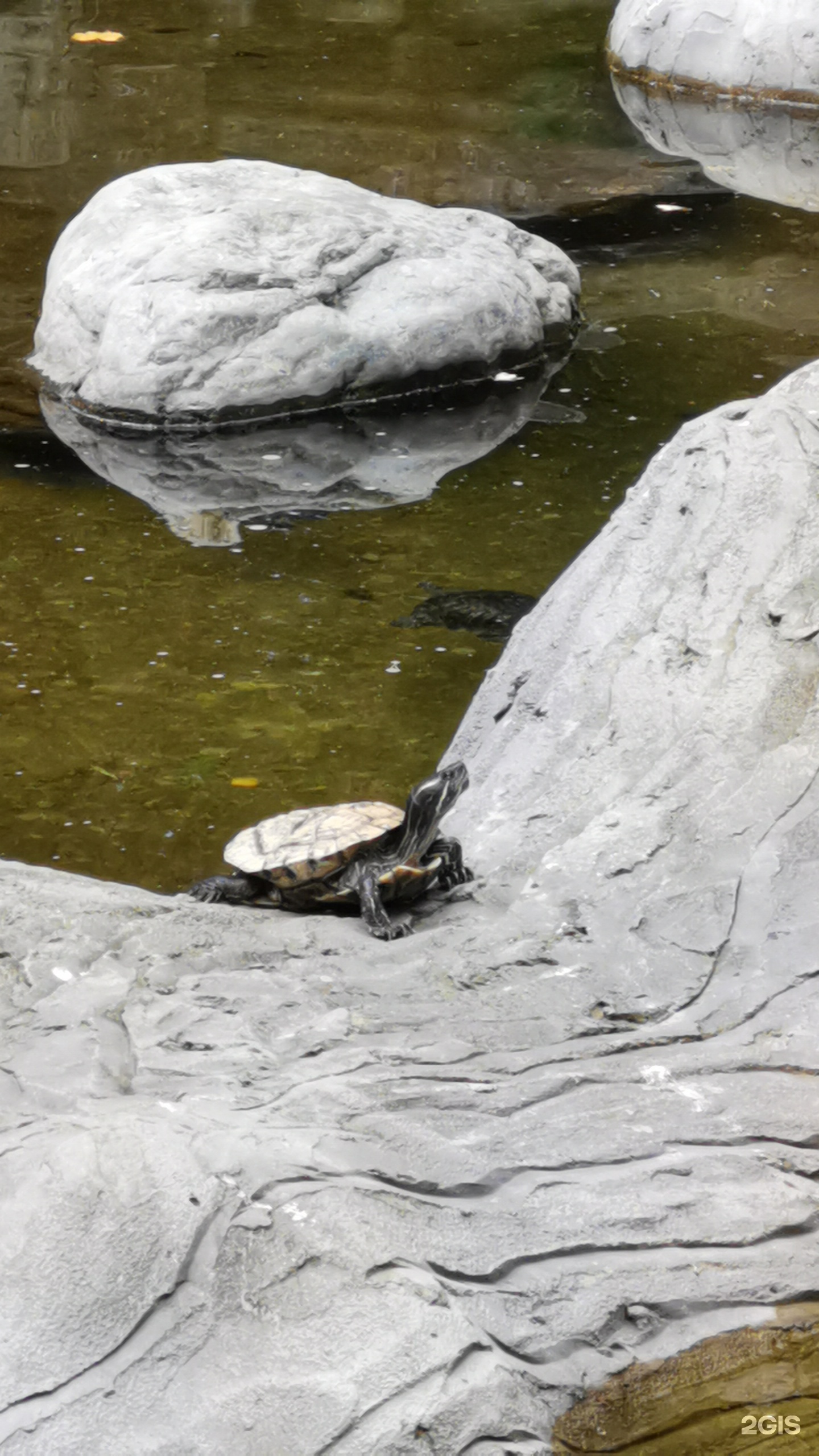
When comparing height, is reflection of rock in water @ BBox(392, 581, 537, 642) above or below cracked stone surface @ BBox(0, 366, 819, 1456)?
below

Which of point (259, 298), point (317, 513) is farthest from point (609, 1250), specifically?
point (259, 298)

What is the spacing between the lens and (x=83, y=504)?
253 inches

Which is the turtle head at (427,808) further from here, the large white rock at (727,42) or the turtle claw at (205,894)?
the large white rock at (727,42)

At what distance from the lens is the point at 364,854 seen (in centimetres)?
339

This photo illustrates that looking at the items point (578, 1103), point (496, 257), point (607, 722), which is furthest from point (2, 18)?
point (578, 1103)

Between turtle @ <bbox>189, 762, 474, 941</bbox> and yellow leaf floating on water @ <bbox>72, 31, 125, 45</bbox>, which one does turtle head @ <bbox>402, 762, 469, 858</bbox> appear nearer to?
turtle @ <bbox>189, 762, 474, 941</bbox>

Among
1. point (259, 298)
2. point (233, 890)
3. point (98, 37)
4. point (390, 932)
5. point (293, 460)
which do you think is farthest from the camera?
point (98, 37)

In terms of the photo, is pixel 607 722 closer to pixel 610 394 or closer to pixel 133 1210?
pixel 133 1210

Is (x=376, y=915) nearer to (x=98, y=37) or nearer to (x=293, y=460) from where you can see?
(x=293, y=460)

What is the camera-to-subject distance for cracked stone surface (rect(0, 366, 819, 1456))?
2.38 m

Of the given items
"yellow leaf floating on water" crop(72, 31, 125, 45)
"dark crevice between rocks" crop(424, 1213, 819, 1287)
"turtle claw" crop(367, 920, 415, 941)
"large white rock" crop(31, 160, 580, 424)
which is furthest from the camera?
"yellow leaf floating on water" crop(72, 31, 125, 45)

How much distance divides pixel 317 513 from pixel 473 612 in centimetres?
105

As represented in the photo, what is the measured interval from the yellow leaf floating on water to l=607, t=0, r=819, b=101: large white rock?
4121 mm

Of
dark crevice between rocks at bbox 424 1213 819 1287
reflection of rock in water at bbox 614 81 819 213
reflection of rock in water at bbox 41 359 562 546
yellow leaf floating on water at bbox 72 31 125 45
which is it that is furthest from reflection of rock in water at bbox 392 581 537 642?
yellow leaf floating on water at bbox 72 31 125 45
